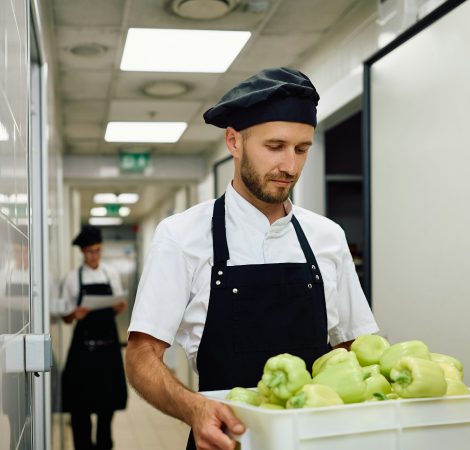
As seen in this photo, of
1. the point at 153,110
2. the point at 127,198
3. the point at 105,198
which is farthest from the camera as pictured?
the point at 105,198

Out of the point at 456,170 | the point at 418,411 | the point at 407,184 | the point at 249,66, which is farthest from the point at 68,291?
the point at 418,411

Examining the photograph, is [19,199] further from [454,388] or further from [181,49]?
[181,49]

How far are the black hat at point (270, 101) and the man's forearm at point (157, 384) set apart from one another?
555 mm

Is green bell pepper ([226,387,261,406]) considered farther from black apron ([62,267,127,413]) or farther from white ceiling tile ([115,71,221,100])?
black apron ([62,267,127,413])

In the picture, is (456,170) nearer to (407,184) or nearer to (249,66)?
(407,184)

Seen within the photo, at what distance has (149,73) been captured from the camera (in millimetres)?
4883

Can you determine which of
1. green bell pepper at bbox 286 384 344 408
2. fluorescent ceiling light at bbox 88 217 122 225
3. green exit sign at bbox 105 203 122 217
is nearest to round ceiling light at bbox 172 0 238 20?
green bell pepper at bbox 286 384 344 408

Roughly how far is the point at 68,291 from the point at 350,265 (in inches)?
155

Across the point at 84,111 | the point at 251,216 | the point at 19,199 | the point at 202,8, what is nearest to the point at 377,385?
the point at 251,216

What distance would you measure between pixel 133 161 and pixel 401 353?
6.95 meters

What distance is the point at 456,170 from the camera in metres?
2.40

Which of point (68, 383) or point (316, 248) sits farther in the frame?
point (68, 383)

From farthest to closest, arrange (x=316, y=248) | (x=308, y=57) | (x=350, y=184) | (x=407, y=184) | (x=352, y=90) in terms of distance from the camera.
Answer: (x=350, y=184), (x=308, y=57), (x=352, y=90), (x=407, y=184), (x=316, y=248)

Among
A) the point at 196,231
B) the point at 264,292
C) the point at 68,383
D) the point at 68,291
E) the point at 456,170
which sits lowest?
the point at 68,383
